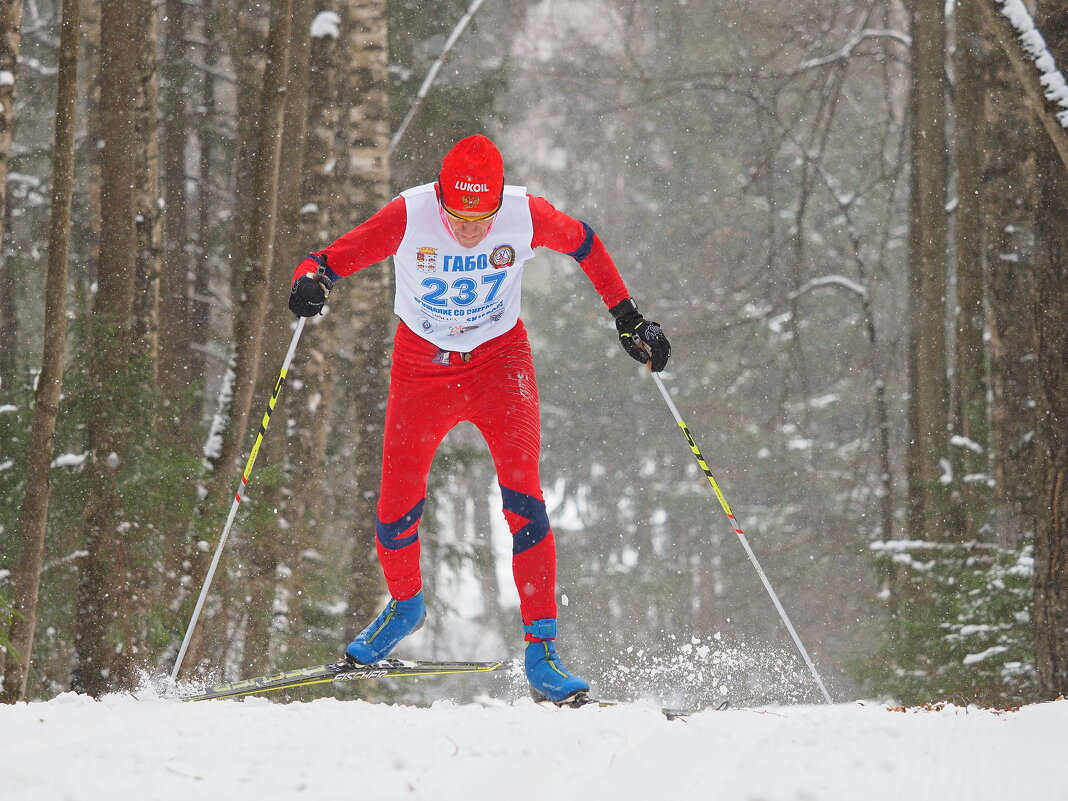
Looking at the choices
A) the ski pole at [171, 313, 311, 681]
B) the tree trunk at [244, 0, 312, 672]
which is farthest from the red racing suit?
the tree trunk at [244, 0, 312, 672]

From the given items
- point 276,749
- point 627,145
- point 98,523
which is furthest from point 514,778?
point 627,145

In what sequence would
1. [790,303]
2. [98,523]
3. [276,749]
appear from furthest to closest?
1. [790,303]
2. [98,523]
3. [276,749]

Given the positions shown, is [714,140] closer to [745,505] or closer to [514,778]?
[745,505]

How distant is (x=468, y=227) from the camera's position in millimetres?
4633

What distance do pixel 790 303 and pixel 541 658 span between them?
928 centimetres

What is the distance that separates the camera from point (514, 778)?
2719 mm

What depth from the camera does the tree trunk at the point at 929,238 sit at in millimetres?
11047

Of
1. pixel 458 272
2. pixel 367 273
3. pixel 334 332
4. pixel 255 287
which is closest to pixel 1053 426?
pixel 458 272

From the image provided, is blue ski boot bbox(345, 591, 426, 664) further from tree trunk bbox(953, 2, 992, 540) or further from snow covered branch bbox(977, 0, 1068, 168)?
tree trunk bbox(953, 2, 992, 540)

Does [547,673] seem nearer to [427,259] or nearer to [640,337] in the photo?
[640,337]

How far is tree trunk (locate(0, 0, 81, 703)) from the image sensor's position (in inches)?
239

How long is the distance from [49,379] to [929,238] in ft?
28.9

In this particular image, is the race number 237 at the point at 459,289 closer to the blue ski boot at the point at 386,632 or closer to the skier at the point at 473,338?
the skier at the point at 473,338

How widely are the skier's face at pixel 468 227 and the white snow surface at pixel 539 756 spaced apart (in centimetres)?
206
